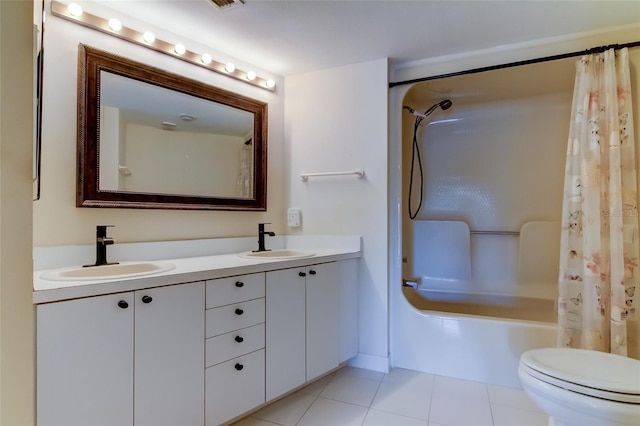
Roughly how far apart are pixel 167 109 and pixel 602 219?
2476 mm

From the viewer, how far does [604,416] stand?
3.77 ft

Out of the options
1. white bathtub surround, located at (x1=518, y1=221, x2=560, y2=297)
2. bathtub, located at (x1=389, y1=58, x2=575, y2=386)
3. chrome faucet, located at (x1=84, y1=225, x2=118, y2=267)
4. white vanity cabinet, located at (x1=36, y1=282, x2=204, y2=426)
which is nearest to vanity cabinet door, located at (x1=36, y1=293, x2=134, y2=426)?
white vanity cabinet, located at (x1=36, y1=282, x2=204, y2=426)

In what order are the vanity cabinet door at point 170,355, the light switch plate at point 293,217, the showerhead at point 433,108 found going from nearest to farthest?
the vanity cabinet door at point 170,355
the light switch plate at point 293,217
the showerhead at point 433,108

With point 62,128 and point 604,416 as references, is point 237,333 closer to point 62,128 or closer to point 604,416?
point 62,128

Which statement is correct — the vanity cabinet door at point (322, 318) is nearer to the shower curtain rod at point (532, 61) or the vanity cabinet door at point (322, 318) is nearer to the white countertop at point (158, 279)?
the white countertop at point (158, 279)

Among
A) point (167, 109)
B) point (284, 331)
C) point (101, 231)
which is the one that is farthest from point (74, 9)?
point (284, 331)

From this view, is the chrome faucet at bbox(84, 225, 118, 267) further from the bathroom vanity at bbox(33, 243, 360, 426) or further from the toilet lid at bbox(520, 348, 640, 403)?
the toilet lid at bbox(520, 348, 640, 403)

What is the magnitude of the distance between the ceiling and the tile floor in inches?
83.1

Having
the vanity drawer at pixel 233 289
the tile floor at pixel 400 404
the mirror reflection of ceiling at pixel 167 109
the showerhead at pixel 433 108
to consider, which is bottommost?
the tile floor at pixel 400 404

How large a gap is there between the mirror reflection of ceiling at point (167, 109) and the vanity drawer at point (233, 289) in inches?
39.2

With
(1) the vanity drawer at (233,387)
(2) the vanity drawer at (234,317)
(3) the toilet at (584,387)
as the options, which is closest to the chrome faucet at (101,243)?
(2) the vanity drawer at (234,317)

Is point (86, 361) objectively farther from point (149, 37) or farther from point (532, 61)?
point (532, 61)

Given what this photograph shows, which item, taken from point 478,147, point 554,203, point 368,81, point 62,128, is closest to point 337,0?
point 368,81

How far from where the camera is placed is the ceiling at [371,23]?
5.65ft
